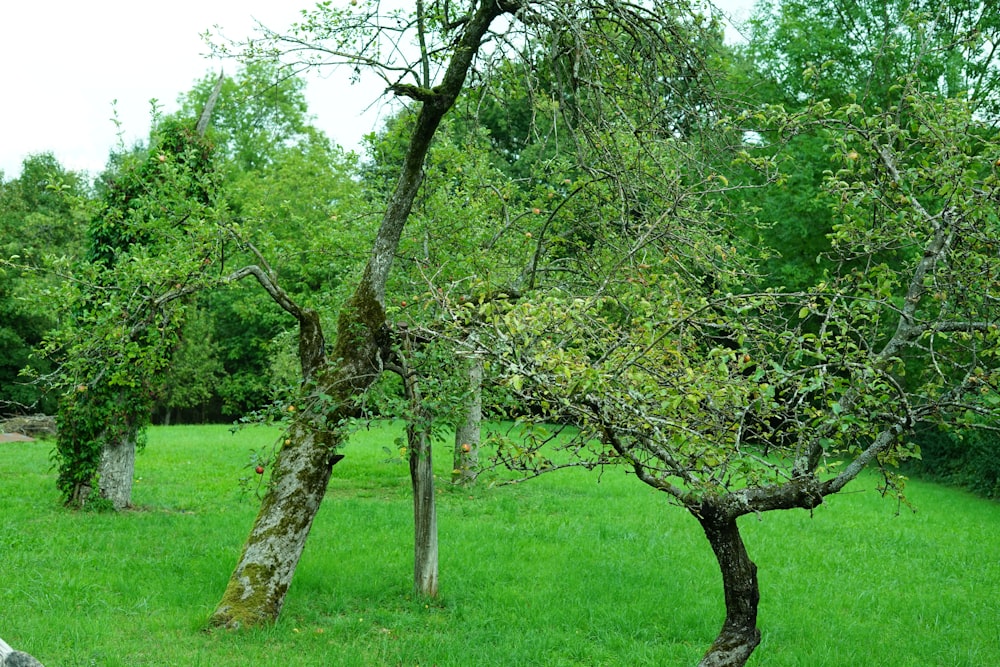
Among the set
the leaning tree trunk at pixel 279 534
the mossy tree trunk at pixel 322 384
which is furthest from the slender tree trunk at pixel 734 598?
the leaning tree trunk at pixel 279 534

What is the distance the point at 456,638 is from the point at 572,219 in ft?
14.0

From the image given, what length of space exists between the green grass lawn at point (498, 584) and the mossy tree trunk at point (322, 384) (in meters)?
0.40

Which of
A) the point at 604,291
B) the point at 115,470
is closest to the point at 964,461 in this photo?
the point at 604,291

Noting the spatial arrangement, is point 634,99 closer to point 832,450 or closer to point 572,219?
point 572,219

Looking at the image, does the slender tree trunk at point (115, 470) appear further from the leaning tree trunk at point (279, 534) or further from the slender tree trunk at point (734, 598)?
the slender tree trunk at point (734, 598)

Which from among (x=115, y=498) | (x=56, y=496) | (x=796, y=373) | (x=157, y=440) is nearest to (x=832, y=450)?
(x=796, y=373)

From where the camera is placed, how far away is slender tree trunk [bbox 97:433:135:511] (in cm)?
1222

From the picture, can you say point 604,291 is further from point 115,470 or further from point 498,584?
point 115,470

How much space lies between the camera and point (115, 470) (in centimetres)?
1230

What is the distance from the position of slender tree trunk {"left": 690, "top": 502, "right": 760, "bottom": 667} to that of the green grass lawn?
996 millimetres

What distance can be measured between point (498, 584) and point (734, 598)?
3.44m

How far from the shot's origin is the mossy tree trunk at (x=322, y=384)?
7344mm

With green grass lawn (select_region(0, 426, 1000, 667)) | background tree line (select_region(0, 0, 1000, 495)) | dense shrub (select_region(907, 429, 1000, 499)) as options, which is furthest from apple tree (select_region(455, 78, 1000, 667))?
dense shrub (select_region(907, 429, 1000, 499))

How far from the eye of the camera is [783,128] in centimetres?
573
